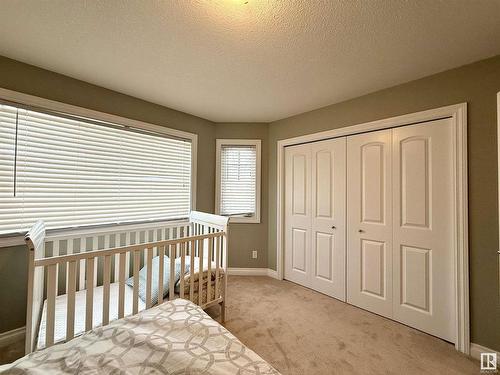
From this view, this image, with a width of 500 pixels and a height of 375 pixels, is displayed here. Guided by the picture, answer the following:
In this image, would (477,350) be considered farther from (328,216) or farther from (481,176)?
(328,216)

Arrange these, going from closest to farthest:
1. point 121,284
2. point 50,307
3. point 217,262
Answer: point 50,307 → point 121,284 → point 217,262

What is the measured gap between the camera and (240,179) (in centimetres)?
353

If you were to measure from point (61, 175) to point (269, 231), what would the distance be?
8.61ft

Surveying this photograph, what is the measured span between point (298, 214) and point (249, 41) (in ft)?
7.32

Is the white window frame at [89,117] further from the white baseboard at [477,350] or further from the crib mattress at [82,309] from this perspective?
the white baseboard at [477,350]

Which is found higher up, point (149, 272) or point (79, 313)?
point (149, 272)

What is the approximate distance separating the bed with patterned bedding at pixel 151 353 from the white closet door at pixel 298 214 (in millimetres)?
2175

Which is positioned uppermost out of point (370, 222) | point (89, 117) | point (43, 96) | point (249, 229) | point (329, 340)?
point (43, 96)

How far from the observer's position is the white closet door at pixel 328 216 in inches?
106

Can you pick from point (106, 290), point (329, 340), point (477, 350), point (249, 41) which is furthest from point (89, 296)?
point (477, 350)

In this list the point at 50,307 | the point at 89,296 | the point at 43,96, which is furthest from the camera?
the point at 43,96

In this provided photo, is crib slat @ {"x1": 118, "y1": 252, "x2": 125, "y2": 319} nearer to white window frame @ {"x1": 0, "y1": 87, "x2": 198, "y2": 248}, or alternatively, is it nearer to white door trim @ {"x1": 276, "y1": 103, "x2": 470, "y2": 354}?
white window frame @ {"x1": 0, "y1": 87, "x2": 198, "y2": 248}

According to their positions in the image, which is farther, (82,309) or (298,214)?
(298,214)

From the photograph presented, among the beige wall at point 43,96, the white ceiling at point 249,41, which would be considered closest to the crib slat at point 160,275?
the beige wall at point 43,96
